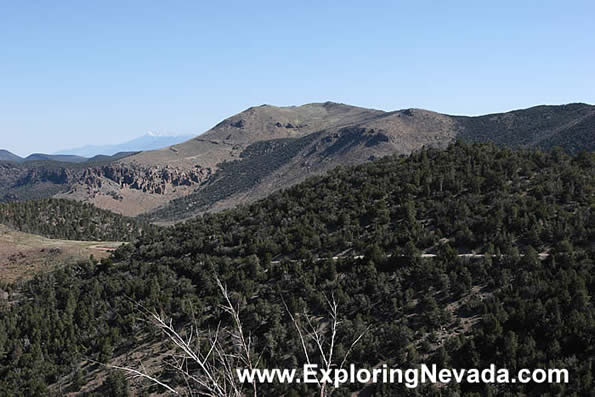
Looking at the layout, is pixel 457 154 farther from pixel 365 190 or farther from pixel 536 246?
pixel 536 246

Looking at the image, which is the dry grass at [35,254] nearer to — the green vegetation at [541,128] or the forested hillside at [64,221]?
the forested hillside at [64,221]

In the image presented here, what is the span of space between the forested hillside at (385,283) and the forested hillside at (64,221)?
52059 millimetres

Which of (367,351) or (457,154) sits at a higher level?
(457,154)

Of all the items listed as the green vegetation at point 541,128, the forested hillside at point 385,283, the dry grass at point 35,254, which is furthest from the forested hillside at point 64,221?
the green vegetation at point 541,128

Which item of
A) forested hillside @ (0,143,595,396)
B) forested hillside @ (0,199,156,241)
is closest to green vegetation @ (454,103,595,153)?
forested hillside @ (0,143,595,396)

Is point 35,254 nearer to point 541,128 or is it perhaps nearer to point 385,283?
point 385,283

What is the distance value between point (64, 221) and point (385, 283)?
99.8 meters

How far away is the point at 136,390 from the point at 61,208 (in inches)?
3931

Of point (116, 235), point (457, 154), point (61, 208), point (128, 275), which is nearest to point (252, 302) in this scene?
point (128, 275)

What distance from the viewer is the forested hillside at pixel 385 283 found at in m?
29.5

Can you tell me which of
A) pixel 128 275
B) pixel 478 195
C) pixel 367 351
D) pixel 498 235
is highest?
pixel 478 195

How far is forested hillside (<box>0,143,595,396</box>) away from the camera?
29.5m

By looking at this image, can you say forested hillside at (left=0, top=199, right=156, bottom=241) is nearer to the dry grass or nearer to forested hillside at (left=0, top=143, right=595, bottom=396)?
the dry grass

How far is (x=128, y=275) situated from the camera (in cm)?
5178
